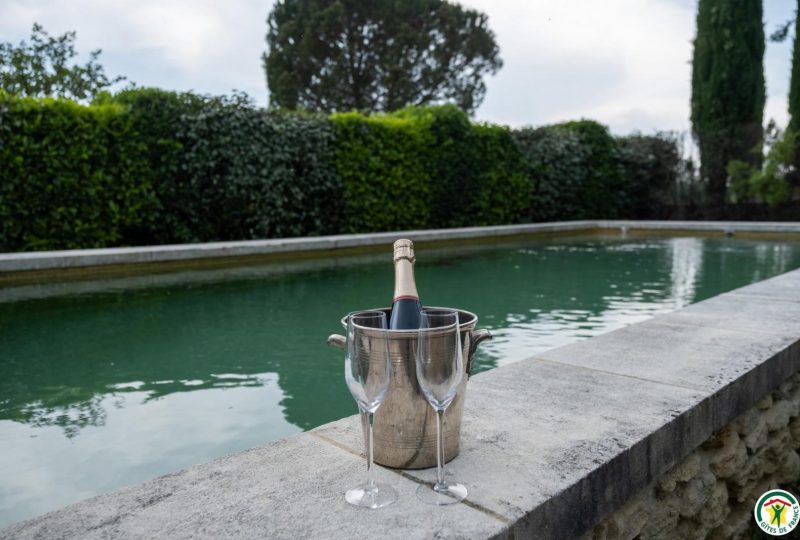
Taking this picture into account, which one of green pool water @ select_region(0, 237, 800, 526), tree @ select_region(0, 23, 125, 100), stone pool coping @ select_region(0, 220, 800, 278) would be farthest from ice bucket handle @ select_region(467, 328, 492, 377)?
tree @ select_region(0, 23, 125, 100)

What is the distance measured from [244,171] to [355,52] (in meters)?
16.8

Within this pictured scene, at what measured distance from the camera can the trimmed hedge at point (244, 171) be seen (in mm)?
7793

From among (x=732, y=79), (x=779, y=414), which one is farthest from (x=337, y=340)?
(x=732, y=79)

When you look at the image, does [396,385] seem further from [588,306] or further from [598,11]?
[598,11]

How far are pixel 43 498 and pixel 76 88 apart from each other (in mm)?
19155

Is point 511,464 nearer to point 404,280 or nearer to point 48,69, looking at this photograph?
point 404,280

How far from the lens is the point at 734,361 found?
6.99ft

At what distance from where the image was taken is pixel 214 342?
12.9 ft

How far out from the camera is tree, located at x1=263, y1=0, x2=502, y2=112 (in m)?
24.3

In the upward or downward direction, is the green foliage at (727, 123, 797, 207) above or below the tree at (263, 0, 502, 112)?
below

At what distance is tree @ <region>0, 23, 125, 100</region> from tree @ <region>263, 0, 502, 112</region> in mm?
7536

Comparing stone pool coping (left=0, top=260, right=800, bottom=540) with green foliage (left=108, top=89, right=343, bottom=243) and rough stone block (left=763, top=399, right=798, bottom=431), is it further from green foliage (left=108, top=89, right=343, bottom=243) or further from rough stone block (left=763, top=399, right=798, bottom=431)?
green foliage (left=108, top=89, right=343, bottom=243)

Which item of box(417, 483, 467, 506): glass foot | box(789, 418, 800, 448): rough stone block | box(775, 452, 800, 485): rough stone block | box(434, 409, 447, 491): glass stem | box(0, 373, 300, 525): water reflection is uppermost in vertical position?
box(434, 409, 447, 491): glass stem

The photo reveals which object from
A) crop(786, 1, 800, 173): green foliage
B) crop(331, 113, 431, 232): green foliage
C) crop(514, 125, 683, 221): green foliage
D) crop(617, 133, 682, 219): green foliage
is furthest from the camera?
crop(617, 133, 682, 219): green foliage
